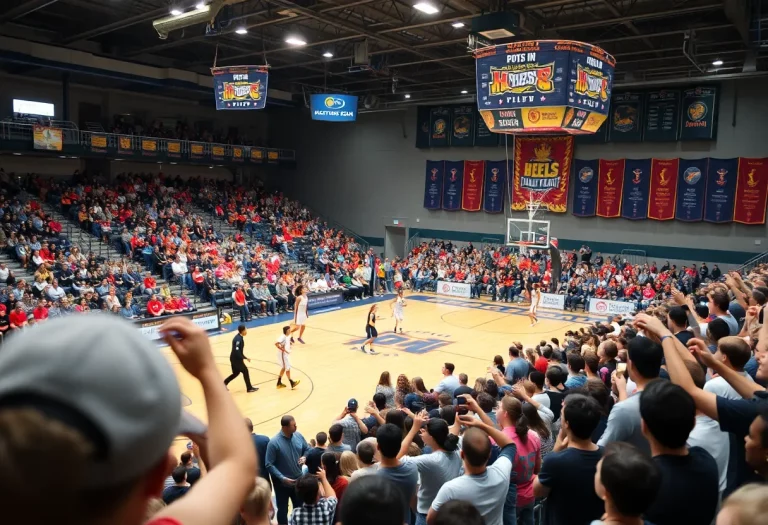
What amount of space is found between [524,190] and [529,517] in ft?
85.9

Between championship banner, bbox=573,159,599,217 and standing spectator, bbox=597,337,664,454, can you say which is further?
championship banner, bbox=573,159,599,217

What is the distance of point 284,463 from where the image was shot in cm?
696

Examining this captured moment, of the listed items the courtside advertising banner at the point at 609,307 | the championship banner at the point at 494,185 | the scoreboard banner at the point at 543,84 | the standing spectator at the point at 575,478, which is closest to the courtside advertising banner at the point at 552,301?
the courtside advertising banner at the point at 609,307

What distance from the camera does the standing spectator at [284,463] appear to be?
687 centimetres

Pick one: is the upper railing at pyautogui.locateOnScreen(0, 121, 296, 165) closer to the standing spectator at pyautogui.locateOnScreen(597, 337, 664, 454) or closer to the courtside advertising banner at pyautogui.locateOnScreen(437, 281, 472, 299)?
the courtside advertising banner at pyautogui.locateOnScreen(437, 281, 472, 299)

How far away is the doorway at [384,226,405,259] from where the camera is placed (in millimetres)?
35281

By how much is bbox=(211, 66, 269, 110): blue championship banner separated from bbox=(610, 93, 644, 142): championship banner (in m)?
16.8

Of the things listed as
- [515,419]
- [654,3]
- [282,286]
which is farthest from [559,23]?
[515,419]

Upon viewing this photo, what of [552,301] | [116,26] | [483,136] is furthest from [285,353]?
[483,136]

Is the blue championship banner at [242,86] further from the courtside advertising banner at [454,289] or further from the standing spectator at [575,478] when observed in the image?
the standing spectator at [575,478]

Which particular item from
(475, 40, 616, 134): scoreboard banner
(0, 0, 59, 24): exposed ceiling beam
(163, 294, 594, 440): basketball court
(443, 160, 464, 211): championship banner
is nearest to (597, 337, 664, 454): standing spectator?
(163, 294, 594, 440): basketball court

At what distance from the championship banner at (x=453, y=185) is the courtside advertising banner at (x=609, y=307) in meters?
10.0

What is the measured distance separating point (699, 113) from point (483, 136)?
987 cm

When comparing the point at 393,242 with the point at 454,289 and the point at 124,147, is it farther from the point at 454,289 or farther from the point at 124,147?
the point at 124,147
